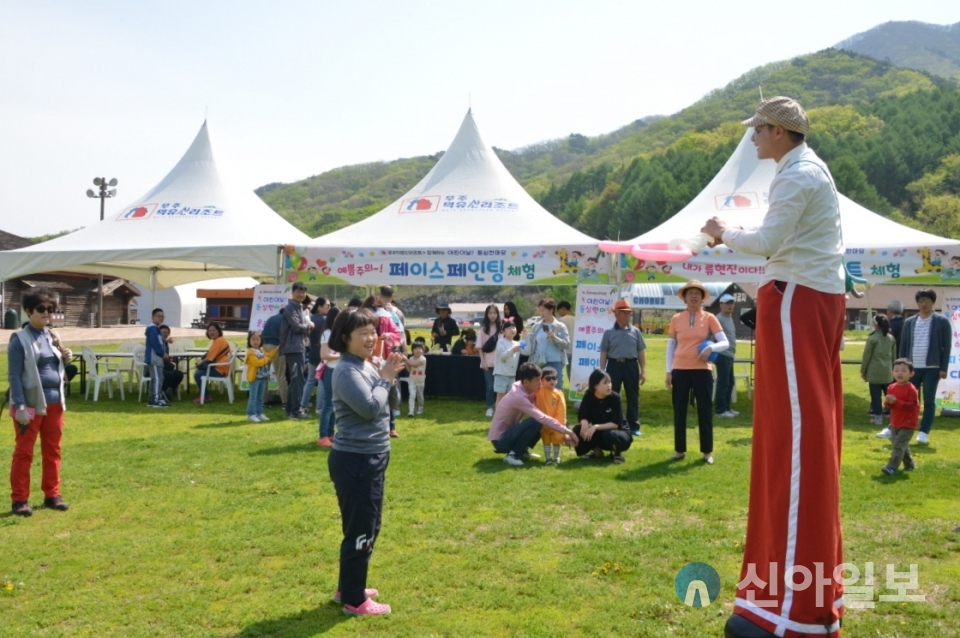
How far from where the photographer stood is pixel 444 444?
9.03 m

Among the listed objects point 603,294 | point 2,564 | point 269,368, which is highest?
point 603,294

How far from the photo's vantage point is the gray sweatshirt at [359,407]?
3781 mm

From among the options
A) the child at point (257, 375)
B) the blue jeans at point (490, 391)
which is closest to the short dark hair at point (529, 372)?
the blue jeans at point (490, 391)

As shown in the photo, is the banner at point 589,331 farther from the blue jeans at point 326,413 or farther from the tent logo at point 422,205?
the blue jeans at point 326,413

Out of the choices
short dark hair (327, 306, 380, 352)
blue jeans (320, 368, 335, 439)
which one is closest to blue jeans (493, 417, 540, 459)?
blue jeans (320, 368, 335, 439)

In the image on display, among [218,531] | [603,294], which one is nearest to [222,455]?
[218,531]

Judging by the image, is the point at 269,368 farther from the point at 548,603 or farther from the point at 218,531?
the point at 548,603

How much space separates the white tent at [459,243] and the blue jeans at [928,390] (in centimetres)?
441

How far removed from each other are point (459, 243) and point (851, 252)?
5875 millimetres

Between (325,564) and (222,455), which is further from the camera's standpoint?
(222,455)

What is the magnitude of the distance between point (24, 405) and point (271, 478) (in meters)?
2.19

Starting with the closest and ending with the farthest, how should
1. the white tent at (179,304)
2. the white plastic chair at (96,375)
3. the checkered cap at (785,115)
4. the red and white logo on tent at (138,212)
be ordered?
the checkered cap at (785,115) → the white plastic chair at (96,375) → the red and white logo on tent at (138,212) → the white tent at (179,304)

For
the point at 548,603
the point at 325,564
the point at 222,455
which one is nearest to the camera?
the point at 548,603

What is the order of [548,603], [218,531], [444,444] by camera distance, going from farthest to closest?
[444,444]
[218,531]
[548,603]
